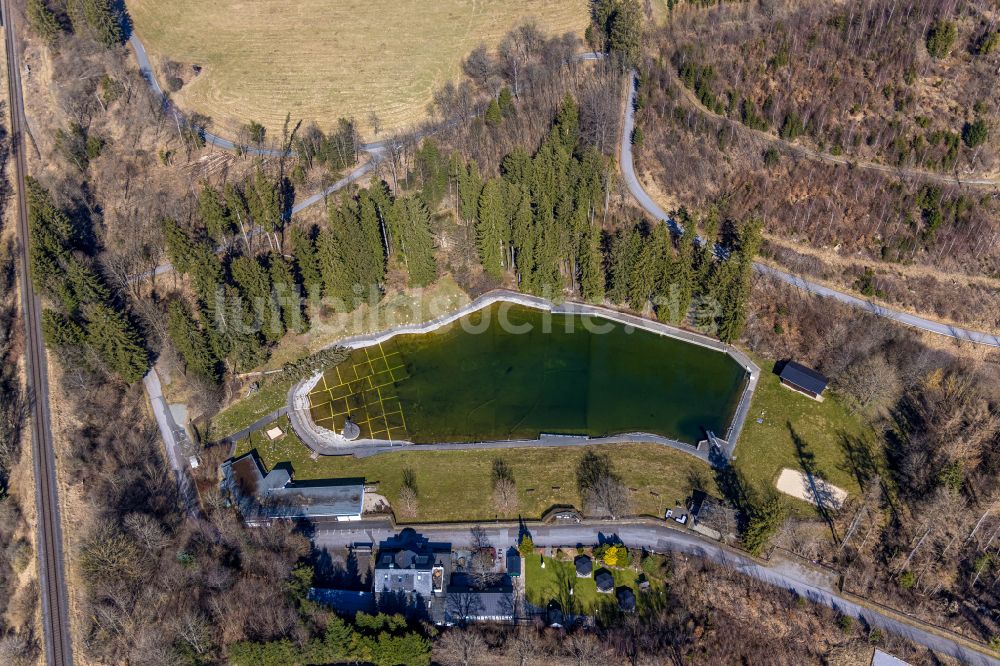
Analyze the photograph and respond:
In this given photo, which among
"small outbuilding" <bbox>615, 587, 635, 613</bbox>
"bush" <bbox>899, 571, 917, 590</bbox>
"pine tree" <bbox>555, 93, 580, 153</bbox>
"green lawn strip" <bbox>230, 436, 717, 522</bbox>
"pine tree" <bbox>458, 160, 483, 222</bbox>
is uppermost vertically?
"pine tree" <bbox>555, 93, 580, 153</bbox>

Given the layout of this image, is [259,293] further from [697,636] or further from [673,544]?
[697,636]

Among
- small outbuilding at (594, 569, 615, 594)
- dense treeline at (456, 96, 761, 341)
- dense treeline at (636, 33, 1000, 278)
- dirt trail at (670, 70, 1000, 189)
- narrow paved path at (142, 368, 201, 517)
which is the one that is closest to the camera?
small outbuilding at (594, 569, 615, 594)

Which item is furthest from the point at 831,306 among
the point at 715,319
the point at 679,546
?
the point at 679,546

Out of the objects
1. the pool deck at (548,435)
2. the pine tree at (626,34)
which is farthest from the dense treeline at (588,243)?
the pine tree at (626,34)

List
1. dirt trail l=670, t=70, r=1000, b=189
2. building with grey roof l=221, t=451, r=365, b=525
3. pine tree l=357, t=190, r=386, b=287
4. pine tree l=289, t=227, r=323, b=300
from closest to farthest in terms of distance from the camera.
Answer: building with grey roof l=221, t=451, r=365, b=525
pine tree l=289, t=227, r=323, b=300
dirt trail l=670, t=70, r=1000, b=189
pine tree l=357, t=190, r=386, b=287

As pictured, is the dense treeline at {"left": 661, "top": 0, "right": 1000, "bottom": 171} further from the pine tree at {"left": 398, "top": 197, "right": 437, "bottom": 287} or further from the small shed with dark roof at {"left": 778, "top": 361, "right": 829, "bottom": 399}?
the pine tree at {"left": 398, "top": 197, "right": 437, "bottom": 287}

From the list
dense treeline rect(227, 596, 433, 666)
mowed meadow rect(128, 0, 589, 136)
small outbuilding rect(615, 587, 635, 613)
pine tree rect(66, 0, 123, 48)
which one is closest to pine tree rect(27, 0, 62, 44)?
pine tree rect(66, 0, 123, 48)
